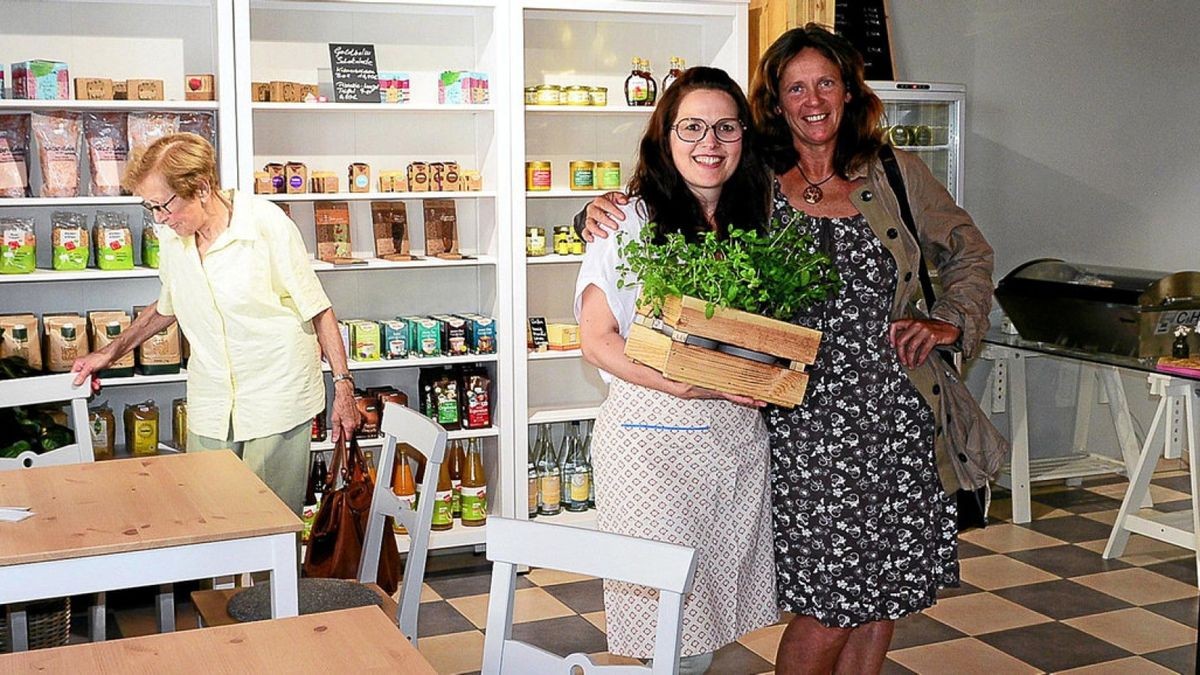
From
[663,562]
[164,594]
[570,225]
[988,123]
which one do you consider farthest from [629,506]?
[988,123]

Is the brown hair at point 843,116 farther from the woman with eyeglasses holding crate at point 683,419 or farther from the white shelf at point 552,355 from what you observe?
the white shelf at point 552,355

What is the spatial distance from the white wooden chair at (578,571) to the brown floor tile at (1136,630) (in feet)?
8.95

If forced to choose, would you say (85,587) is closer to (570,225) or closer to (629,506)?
(629,506)

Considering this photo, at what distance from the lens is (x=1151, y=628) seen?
14.1ft

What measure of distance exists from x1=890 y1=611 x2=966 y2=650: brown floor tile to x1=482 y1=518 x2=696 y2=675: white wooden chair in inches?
91.7

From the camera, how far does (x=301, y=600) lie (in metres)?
3.00

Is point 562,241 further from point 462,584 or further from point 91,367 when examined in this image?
point 91,367

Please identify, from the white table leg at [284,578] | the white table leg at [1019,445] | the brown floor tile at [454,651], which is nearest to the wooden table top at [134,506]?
the white table leg at [284,578]

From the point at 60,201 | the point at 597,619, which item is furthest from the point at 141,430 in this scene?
the point at 597,619

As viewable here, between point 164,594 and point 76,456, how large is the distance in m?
0.45

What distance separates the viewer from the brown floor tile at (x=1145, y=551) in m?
5.07

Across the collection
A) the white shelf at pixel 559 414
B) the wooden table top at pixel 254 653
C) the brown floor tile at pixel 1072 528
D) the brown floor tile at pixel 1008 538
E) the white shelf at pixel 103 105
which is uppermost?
the white shelf at pixel 103 105

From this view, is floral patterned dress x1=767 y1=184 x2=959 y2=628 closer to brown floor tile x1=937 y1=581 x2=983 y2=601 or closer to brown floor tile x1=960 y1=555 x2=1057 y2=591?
brown floor tile x1=937 y1=581 x2=983 y2=601

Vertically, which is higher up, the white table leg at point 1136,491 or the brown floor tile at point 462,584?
the white table leg at point 1136,491
